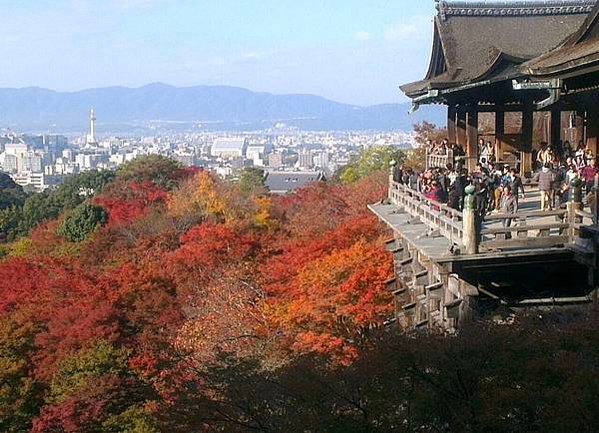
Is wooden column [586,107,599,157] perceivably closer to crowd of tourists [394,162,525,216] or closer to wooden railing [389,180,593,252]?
crowd of tourists [394,162,525,216]

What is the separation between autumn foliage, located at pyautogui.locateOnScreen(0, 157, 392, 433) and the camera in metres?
15.3

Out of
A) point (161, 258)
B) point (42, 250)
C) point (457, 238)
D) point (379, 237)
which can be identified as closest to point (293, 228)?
point (161, 258)

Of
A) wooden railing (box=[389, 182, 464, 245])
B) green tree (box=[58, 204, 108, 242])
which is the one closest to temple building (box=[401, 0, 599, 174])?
wooden railing (box=[389, 182, 464, 245])

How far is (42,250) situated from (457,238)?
25.0 m

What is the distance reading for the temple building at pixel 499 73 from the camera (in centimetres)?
1582

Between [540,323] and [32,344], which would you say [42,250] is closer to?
[32,344]

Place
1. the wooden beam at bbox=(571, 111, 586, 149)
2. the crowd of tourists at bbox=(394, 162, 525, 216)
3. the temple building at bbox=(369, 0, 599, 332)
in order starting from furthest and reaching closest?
the wooden beam at bbox=(571, 111, 586, 149) → the crowd of tourists at bbox=(394, 162, 525, 216) → the temple building at bbox=(369, 0, 599, 332)

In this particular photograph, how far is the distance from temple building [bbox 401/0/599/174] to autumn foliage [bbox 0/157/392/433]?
3746 mm

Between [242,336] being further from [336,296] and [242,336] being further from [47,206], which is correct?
[47,206]

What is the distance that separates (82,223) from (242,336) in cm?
1845

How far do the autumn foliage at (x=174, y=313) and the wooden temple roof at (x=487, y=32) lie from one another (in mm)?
4471

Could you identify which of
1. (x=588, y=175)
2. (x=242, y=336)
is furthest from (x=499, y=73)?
(x=242, y=336)

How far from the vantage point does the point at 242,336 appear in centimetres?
1650

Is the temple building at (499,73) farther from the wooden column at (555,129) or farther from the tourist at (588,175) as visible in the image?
the tourist at (588,175)
